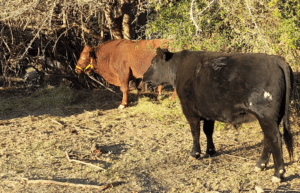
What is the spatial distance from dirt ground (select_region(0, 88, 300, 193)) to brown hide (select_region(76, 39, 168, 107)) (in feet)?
2.41

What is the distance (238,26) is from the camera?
20.6ft

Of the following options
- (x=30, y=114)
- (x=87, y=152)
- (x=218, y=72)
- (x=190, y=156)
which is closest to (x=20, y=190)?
(x=87, y=152)

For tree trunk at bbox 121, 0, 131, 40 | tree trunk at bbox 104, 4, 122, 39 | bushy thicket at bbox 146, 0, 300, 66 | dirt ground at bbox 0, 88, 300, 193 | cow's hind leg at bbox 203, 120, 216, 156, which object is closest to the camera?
dirt ground at bbox 0, 88, 300, 193

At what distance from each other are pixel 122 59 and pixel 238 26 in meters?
3.06

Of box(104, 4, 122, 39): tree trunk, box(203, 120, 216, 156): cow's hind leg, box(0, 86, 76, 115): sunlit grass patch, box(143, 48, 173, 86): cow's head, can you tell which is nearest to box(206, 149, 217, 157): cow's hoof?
box(203, 120, 216, 156): cow's hind leg

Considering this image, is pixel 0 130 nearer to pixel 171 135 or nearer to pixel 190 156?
pixel 171 135

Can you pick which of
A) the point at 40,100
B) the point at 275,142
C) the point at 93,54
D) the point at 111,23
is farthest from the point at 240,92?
the point at 40,100

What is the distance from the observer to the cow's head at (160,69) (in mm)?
5481

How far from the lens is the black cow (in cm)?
392

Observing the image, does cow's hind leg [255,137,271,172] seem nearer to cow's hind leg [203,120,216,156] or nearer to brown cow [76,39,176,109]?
cow's hind leg [203,120,216,156]

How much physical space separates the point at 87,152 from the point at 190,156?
1.57m

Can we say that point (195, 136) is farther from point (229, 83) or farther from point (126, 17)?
point (126, 17)

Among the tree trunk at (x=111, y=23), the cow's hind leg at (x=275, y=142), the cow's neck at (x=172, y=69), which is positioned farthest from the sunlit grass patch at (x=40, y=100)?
the cow's hind leg at (x=275, y=142)

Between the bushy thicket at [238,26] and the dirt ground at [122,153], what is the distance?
4.91 ft
